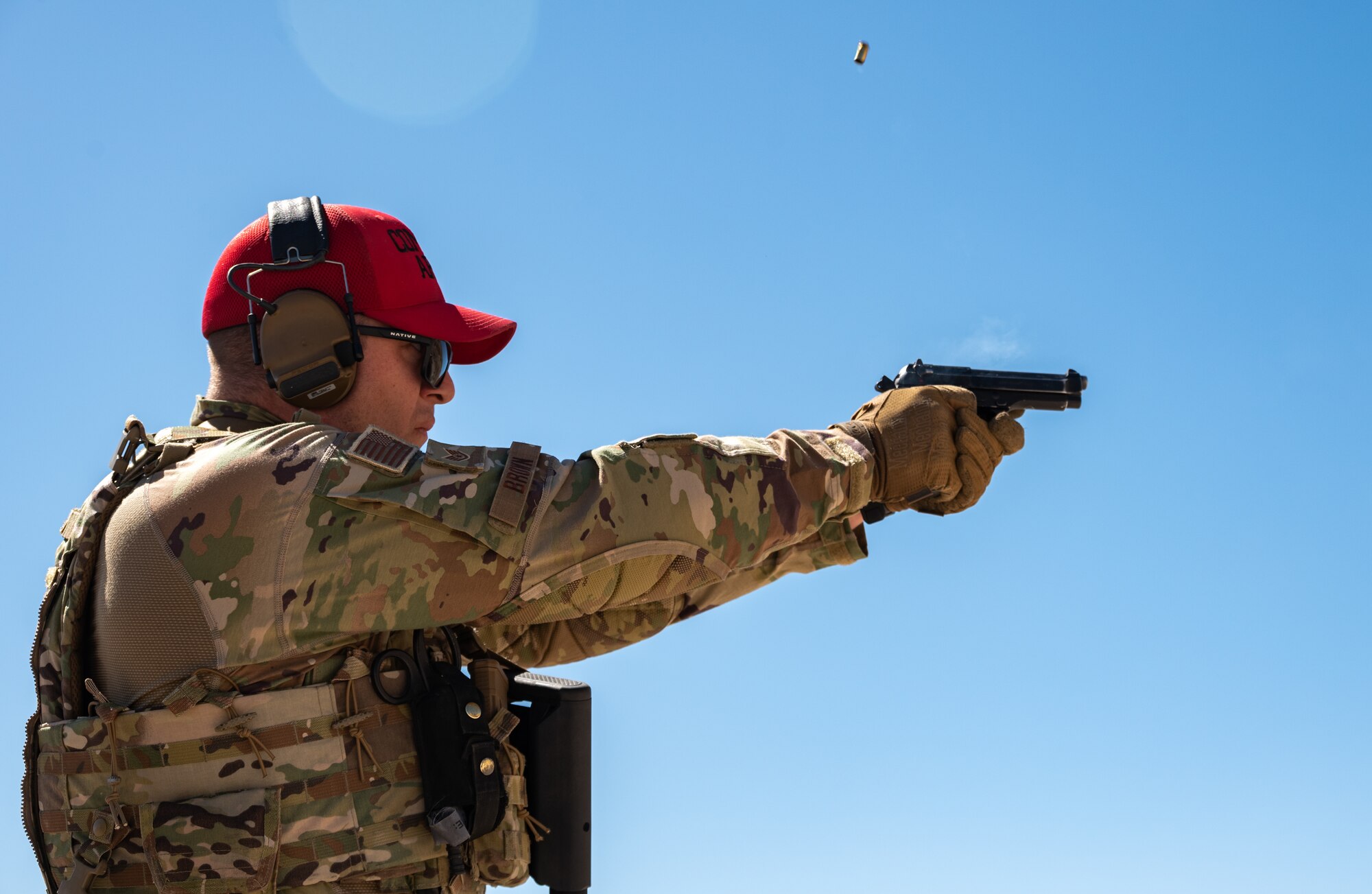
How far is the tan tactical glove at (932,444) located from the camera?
5484mm

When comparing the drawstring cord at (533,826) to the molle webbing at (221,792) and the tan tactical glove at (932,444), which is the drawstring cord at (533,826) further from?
the tan tactical glove at (932,444)

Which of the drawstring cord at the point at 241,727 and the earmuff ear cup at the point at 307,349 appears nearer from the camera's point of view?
the drawstring cord at the point at 241,727

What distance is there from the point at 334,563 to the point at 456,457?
0.59m

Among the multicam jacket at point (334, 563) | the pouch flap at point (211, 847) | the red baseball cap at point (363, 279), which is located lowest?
the pouch flap at point (211, 847)

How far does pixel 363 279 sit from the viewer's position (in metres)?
5.12

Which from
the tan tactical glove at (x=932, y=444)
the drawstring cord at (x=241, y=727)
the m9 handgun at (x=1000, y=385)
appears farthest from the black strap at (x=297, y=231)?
the m9 handgun at (x=1000, y=385)

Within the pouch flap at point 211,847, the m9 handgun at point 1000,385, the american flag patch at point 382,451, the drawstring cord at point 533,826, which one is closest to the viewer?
the pouch flap at point 211,847

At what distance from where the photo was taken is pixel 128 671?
427 centimetres

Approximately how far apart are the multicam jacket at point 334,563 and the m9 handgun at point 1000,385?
2.28 m

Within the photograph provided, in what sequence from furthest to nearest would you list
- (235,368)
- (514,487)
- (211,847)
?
(235,368), (514,487), (211,847)

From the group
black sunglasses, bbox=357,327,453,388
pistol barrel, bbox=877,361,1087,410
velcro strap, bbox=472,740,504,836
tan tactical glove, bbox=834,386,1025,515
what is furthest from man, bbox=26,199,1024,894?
pistol barrel, bbox=877,361,1087,410

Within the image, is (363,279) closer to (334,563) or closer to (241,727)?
(334,563)

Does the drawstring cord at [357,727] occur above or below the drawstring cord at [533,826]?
above

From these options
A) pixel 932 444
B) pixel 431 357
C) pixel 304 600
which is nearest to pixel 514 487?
pixel 304 600
